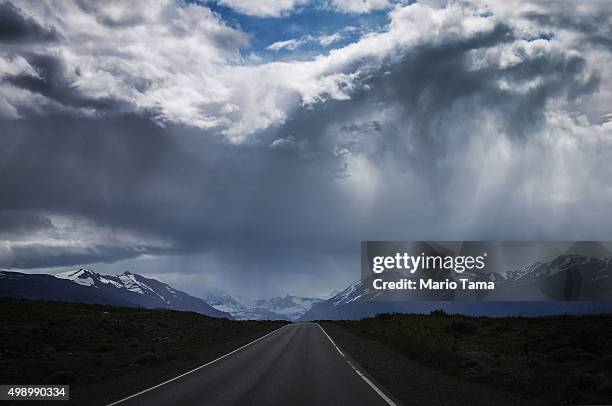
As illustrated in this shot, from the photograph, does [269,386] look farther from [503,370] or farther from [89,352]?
[89,352]

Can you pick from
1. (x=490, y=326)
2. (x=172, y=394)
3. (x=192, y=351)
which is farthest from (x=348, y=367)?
(x=490, y=326)

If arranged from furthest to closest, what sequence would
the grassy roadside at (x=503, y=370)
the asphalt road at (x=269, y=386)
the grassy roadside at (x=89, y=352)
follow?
the grassy roadside at (x=89, y=352) → the grassy roadside at (x=503, y=370) → the asphalt road at (x=269, y=386)

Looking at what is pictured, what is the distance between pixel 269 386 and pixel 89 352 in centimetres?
1674

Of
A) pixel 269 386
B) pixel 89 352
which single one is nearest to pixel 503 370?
pixel 269 386

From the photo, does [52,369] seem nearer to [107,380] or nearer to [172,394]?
[107,380]

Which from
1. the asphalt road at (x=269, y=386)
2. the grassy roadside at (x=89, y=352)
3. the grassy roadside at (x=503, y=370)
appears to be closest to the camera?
the asphalt road at (x=269, y=386)

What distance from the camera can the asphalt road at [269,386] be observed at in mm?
12922

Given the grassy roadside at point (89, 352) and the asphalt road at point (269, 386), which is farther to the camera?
the grassy roadside at point (89, 352)

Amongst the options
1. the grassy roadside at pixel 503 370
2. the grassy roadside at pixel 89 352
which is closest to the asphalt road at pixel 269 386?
the grassy roadside at pixel 503 370

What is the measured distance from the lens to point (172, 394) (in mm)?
14211

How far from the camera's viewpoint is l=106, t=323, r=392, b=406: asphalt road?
42.4 ft

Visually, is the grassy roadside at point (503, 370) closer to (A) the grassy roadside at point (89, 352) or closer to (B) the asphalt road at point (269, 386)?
(B) the asphalt road at point (269, 386)

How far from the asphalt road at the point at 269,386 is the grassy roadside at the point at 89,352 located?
1337 mm

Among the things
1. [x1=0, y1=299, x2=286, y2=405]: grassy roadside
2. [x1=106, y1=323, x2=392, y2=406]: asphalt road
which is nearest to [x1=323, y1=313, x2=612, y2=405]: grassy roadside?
[x1=106, y1=323, x2=392, y2=406]: asphalt road
